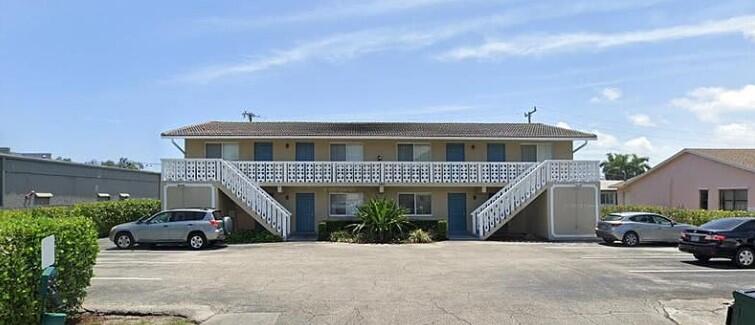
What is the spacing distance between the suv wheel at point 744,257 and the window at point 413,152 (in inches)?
608

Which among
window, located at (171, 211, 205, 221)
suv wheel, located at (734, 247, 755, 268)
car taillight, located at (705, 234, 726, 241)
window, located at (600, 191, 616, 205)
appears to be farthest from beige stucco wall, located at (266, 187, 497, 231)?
window, located at (600, 191, 616, 205)

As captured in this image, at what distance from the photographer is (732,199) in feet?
108

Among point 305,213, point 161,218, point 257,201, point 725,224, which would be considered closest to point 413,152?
point 305,213

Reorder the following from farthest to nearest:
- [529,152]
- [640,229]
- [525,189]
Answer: [529,152] → [525,189] → [640,229]

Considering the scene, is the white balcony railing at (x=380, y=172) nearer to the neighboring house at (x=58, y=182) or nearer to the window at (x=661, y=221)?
the window at (x=661, y=221)

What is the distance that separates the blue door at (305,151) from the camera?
30172 mm

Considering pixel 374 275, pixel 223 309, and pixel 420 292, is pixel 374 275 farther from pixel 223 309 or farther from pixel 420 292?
pixel 223 309

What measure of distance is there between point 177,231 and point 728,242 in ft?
56.3

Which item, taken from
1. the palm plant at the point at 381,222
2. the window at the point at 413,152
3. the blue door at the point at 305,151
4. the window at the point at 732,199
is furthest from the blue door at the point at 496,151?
the window at the point at 732,199

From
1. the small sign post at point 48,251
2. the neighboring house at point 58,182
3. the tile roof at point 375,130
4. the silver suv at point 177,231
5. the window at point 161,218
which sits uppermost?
the tile roof at point 375,130

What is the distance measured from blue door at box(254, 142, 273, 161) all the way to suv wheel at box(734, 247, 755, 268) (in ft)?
64.1

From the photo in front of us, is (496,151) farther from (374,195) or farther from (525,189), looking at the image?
(374,195)

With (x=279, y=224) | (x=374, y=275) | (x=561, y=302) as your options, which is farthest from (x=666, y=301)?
(x=279, y=224)

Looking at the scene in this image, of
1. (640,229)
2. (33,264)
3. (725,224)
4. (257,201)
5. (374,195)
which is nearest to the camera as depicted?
(33,264)
